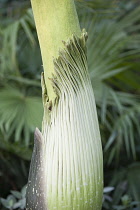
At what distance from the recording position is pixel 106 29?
1.75 meters

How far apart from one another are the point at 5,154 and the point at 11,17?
2.44 feet

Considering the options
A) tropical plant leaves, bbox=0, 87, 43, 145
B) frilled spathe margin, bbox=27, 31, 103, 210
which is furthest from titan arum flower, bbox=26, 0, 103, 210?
tropical plant leaves, bbox=0, 87, 43, 145

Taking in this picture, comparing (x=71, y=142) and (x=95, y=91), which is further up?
(x=95, y=91)

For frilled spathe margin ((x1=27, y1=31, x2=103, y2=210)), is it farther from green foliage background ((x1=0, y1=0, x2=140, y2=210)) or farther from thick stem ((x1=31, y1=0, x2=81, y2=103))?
green foliage background ((x1=0, y1=0, x2=140, y2=210))

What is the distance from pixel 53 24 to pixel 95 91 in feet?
2.79

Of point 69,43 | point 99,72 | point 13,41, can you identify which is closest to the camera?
point 69,43

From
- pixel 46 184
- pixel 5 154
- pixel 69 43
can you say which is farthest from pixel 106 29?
pixel 46 184

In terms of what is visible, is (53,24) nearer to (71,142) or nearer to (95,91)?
(71,142)

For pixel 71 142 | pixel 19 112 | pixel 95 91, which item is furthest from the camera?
pixel 95 91

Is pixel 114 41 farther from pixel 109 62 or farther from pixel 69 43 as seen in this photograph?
pixel 69 43

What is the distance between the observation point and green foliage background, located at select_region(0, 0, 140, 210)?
1403 mm

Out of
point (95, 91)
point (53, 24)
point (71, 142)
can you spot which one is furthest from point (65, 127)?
point (95, 91)

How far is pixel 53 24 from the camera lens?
0.78m

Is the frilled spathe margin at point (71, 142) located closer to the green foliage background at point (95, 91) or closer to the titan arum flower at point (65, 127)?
the titan arum flower at point (65, 127)
